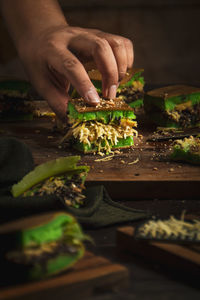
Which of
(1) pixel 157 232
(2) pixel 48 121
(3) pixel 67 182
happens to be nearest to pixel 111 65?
(2) pixel 48 121

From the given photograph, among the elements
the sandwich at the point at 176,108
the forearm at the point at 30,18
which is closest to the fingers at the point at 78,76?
the forearm at the point at 30,18

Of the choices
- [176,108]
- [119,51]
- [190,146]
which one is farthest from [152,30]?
[190,146]

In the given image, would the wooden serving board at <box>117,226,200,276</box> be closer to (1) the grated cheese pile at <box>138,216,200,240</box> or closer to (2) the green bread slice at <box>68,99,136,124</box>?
(1) the grated cheese pile at <box>138,216,200,240</box>

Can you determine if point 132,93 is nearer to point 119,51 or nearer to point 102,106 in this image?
point 119,51

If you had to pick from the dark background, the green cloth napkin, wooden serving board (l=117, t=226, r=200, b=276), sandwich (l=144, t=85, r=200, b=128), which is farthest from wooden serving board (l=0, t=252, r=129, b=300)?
the dark background

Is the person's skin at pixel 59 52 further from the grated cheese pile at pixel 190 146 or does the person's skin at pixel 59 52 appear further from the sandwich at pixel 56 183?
the sandwich at pixel 56 183
